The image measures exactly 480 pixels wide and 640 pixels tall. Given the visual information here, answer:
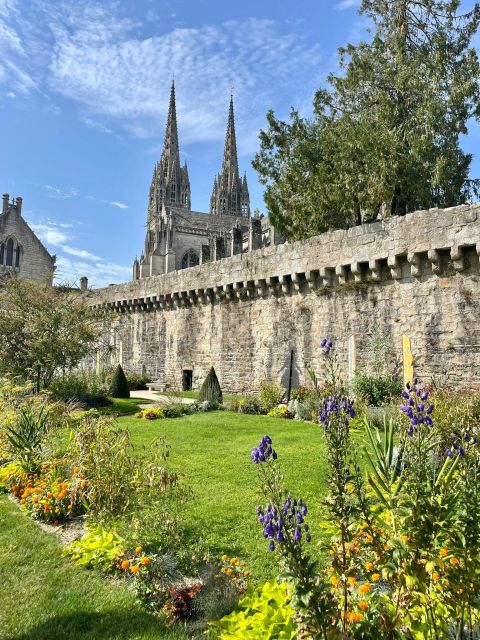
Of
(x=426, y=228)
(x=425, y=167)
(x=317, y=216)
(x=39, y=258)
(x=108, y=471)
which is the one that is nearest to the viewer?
(x=108, y=471)

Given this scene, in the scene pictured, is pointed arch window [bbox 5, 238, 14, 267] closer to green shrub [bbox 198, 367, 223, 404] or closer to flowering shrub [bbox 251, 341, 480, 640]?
green shrub [bbox 198, 367, 223, 404]

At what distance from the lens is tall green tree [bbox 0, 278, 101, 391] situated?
1534 centimetres

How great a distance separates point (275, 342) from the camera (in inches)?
615

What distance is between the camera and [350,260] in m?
13.0

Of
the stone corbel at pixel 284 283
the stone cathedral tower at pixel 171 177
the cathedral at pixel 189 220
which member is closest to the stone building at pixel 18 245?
the cathedral at pixel 189 220

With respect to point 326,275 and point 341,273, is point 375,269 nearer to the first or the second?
point 341,273

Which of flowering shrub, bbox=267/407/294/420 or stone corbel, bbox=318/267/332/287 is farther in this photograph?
stone corbel, bbox=318/267/332/287

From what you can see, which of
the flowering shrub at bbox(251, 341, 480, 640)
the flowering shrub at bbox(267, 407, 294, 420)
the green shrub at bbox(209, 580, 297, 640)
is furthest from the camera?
the flowering shrub at bbox(267, 407, 294, 420)

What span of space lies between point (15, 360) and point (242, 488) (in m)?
12.3

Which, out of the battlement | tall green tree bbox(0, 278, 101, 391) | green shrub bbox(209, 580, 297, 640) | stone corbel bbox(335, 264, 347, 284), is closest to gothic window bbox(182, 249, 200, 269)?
the battlement

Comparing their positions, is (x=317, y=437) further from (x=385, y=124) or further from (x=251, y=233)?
(x=251, y=233)

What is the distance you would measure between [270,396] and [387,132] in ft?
35.8

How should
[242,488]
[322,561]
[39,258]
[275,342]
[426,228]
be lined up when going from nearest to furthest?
[322,561], [242,488], [426,228], [275,342], [39,258]

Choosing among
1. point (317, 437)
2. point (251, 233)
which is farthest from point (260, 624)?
point (251, 233)
